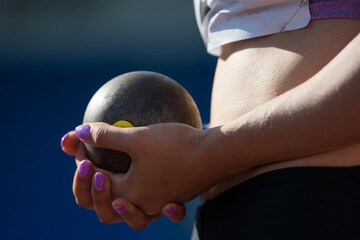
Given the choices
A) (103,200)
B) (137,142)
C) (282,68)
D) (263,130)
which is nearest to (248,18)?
(282,68)

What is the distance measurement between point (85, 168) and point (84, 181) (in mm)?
54

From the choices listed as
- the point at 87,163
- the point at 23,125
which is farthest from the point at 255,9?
the point at 23,125

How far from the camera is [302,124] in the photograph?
1179 mm

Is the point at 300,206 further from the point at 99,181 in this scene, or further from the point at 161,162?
the point at 99,181

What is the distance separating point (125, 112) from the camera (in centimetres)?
161

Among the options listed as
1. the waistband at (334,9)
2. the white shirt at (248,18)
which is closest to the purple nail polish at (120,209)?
the white shirt at (248,18)

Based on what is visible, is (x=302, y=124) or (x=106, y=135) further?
(x=106, y=135)

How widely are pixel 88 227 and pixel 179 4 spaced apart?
5.06m

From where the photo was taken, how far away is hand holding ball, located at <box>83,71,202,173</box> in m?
1.58

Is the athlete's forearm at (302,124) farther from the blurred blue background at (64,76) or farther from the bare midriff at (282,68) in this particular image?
the blurred blue background at (64,76)

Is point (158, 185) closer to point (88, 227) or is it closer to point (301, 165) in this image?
point (301, 165)

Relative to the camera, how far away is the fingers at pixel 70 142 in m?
1.74

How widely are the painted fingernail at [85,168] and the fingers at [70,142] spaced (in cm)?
20

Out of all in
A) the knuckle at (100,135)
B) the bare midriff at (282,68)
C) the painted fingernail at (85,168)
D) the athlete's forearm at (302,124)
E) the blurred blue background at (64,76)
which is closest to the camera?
the athlete's forearm at (302,124)
